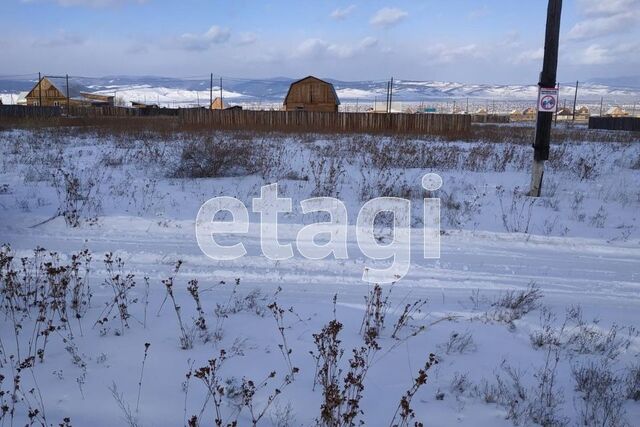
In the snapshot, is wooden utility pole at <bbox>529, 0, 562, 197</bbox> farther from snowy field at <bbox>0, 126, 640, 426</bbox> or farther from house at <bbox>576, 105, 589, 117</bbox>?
house at <bbox>576, 105, 589, 117</bbox>

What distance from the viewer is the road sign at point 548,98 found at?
26.3 feet

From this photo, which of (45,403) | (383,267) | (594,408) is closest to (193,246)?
(383,267)

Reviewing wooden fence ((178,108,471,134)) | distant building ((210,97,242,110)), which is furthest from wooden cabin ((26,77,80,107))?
wooden fence ((178,108,471,134))

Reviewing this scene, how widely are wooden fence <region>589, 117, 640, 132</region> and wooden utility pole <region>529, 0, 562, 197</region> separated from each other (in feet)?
106

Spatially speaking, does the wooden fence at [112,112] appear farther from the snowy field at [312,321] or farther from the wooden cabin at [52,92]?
the snowy field at [312,321]

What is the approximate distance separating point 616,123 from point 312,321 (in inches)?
1567

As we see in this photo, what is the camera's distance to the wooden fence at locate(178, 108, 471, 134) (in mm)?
26344

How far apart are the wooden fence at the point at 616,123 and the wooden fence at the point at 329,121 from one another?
16686 mm

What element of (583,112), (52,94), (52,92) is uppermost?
(583,112)

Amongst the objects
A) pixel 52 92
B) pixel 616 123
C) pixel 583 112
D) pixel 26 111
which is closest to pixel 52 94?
pixel 52 92

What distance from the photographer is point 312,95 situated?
4656cm

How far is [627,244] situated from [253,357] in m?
5.16

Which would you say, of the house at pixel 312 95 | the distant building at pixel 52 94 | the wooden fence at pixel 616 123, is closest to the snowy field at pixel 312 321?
the wooden fence at pixel 616 123

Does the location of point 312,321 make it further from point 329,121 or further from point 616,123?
point 616,123
